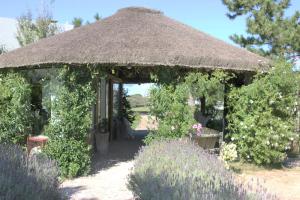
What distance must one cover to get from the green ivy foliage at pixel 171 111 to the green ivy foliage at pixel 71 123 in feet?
4.81

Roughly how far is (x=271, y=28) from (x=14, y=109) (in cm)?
1226

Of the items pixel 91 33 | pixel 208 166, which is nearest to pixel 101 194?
pixel 208 166

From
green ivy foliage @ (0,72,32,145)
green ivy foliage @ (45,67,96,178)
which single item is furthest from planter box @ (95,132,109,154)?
green ivy foliage @ (45,67,96,178)

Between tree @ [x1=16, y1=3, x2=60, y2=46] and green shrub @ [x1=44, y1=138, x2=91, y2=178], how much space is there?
16351 millimetres

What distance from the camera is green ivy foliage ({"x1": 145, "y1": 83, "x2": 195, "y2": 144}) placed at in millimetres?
9789

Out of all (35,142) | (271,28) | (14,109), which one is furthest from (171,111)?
(271,28)

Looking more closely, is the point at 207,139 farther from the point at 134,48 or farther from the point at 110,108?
the point at 110,108

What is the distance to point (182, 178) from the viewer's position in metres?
4.70

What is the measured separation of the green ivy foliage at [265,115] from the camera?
1048 centimetres

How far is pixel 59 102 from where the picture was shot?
9438 millimetres

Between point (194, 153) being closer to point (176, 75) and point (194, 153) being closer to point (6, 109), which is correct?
point (176, 75)

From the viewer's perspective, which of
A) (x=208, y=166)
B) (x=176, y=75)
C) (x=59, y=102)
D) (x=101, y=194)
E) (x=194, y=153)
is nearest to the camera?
(x=208, y=166)

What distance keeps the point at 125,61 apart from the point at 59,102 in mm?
1701

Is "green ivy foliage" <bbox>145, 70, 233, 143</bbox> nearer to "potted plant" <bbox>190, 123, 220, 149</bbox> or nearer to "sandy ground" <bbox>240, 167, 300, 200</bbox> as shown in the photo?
"potted plant" <bbox>190, 123, 220, 149</bbox>
